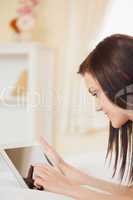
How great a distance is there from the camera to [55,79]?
3021mm

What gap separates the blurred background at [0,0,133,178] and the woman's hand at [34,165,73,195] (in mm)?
1464

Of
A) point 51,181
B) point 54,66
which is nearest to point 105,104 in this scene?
point 51,181

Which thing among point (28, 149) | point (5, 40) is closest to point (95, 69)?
point (28, 149)

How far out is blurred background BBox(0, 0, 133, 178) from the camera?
2854 millimetres

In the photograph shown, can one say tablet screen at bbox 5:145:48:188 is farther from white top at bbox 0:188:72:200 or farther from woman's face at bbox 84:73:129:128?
woman's face at bbox 84:73:129:128

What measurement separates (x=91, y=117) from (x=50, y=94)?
0.36 metres

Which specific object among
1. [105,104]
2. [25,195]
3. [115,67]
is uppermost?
[115,67]

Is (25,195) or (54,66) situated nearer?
(25,195)

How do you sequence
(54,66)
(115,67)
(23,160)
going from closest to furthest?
1. (115,67)
2. (23,160)
3. (54,66)

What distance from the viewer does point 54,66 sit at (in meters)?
3.00

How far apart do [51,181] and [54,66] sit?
5.93 feet

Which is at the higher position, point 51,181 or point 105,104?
point 105,104

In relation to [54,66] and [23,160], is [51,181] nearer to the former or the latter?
[23,160]

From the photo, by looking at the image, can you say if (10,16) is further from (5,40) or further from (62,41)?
(62,41)
